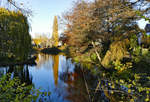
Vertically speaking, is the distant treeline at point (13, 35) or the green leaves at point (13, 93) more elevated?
the distant treeline at point (13, 35)

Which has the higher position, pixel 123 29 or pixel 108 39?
pixel 123 29

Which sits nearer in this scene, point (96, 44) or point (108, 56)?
point (108, 56)

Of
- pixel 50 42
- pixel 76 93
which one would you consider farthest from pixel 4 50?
pixel 50 42

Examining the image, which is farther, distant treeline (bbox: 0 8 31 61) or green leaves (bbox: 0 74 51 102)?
distant treeline (bbox: 0 8 31 61)

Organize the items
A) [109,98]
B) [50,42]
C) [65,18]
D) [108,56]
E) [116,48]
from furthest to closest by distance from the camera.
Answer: [50,42]
[65,18]
[108,56]
[116,48]
[109,98]

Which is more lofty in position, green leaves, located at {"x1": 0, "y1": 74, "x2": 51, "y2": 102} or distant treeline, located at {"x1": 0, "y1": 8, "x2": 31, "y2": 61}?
distant treeline, located at {"x1": 0, "y1": 8, "x2": 31, "y2": 61}

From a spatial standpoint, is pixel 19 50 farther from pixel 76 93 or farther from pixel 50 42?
pixel 50 42

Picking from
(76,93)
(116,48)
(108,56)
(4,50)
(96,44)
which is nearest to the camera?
(76,93)

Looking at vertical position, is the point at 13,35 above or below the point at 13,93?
above

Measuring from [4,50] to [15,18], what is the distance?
2865mm

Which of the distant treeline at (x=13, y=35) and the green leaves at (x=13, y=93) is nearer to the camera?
the green leaves at (x=13, y=93)

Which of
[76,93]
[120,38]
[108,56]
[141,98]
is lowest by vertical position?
[76,93]

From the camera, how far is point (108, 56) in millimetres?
7457

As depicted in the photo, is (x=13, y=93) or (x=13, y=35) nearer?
(x=13, y=93)
